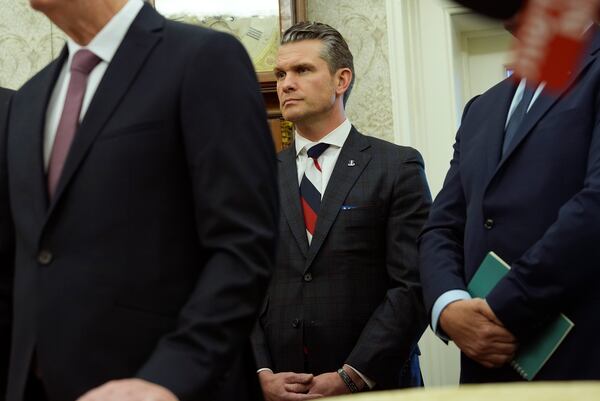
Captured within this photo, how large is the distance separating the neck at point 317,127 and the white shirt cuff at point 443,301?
0.97 meters

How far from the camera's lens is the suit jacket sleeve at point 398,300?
2.49 meters

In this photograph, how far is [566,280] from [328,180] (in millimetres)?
1072

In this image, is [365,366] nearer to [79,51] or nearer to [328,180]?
[328,180]

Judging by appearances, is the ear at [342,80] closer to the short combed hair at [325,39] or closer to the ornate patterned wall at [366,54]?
the short combed hair at [325,39]

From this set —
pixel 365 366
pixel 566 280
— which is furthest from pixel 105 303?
pixel 365 366

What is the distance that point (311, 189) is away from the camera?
2742 mm

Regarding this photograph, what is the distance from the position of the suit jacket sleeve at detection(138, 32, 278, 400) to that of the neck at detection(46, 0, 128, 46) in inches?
6.8

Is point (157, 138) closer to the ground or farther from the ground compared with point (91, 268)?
farther from the ground

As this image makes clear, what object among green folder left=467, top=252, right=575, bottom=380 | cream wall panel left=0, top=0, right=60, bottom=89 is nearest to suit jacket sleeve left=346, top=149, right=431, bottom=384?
green folder left=467, top=252, right=575, bottom=380

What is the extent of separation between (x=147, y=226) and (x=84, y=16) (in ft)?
1.20

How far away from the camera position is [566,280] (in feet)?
5.82

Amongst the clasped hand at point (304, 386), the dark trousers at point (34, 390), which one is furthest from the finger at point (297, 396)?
the dark trousers at point (34, 390)

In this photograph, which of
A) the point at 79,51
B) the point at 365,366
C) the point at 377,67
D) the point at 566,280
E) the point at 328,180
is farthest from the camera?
the point at 377,67

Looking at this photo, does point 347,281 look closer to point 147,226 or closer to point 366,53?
point 366,53
